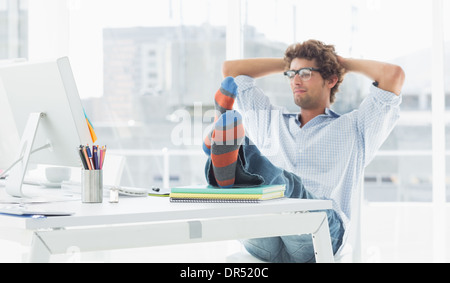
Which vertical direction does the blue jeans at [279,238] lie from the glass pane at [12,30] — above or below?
below

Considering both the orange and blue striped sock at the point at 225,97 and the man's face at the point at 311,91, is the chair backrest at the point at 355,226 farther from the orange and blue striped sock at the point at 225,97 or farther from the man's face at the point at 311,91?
the orange and blue striped sock at the point at 225,97

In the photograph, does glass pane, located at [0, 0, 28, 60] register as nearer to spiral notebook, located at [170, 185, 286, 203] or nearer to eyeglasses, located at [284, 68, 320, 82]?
eyeglasses, located at [284, 68, 320, 82]

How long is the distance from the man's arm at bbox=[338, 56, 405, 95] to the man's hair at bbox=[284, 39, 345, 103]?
4.6 inches

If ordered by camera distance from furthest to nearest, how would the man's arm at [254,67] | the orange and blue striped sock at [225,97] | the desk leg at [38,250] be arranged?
the man's arm at [254,67], the orange and blue striped sock at [225,97], the desk leg at [38,250]

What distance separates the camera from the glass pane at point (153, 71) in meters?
4.65

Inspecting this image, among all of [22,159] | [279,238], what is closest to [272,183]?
[279,238]

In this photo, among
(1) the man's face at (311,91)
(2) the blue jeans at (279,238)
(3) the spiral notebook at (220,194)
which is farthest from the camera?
(1) the man's face at (311,91)

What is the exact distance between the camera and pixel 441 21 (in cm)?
297

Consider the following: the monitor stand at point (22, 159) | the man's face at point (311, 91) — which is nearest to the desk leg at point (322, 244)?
the monitor stand at point (22, 159)

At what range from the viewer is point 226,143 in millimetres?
1245

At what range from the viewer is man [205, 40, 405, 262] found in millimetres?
1917

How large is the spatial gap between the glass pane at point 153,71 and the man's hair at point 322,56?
4.69 ft

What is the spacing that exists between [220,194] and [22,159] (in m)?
0.53
